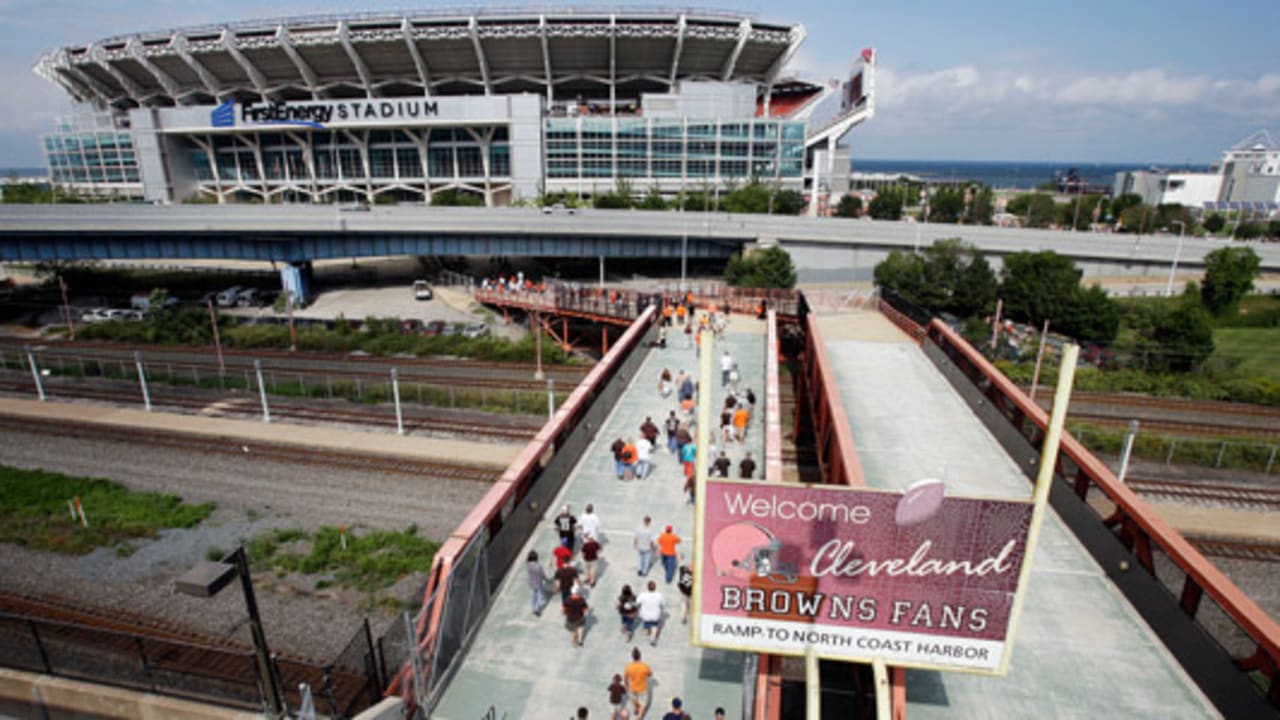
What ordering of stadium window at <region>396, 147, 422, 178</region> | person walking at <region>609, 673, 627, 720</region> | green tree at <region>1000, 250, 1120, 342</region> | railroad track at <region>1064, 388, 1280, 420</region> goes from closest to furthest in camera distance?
person walking at <region>609, 673, 627, 720</region>
railroad track at <region>1064, 388, 1280, 420</region>
green tree at <region>1000, 250, 1120, 342</region>
stadium window at <region>396, 147, 422, 178</region>

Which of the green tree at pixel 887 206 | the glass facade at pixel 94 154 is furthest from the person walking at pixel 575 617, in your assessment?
the glass facade at pixel 94 154

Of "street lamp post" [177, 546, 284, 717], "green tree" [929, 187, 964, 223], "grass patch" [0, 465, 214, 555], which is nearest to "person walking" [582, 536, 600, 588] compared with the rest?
"street lamp post" [177, 546, 284, 717]

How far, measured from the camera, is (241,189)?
89.5 meters

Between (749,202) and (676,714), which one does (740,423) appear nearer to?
(676,714)

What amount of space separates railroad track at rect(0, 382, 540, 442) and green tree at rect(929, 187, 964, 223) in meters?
77.2

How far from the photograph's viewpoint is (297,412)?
30.0m

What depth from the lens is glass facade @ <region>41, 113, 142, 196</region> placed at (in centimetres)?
9244

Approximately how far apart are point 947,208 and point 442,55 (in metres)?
69.4

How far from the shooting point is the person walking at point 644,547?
424 inches

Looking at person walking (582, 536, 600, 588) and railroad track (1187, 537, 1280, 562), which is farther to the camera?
railroad track (1187, 537, 1280, 562)

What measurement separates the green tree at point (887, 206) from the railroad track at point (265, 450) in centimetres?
7289

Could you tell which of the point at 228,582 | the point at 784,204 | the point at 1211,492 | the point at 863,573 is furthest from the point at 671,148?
the point at 863,573

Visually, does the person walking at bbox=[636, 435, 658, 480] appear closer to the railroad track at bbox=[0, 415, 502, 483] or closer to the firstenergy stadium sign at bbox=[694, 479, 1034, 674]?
the firstenergy stadium sign at bbox=[694, 479, 1034, 674]

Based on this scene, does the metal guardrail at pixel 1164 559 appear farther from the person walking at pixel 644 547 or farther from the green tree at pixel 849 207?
the green tree at pixel 849 207
